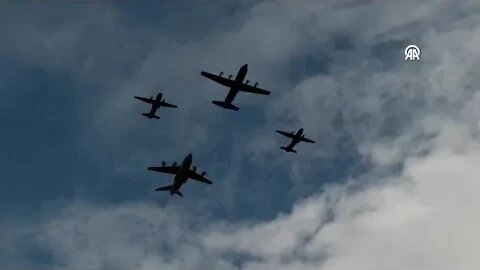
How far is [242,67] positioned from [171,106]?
1126 inches

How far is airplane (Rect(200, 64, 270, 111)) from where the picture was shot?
12681cm

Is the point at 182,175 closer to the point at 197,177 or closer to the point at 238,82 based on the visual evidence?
the point at 197,177

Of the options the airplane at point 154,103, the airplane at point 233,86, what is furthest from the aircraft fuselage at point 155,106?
the airplane at point 233,86

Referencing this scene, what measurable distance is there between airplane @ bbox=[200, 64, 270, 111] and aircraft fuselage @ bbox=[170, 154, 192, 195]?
11.9 meters

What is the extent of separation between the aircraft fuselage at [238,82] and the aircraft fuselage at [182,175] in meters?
12.7

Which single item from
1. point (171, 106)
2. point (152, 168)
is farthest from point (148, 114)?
point (152, 168)

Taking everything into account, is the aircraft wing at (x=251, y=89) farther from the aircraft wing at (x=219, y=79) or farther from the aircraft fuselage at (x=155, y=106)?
the aircraft fuselage at (x=155, y=106)

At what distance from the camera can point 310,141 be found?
468 ft

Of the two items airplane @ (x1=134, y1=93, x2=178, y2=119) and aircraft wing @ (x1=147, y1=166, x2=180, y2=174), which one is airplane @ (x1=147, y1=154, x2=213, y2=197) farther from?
airplane @ (x1=134, y1=93, x2=178, y2=119)

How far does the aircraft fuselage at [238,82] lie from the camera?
12625 centimetres

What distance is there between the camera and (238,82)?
129 meters

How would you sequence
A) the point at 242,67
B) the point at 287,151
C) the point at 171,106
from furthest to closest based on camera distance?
the point at 171,106 → the point at 287,151 → the point at 242,67

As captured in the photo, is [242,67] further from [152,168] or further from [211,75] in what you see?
[152,168]

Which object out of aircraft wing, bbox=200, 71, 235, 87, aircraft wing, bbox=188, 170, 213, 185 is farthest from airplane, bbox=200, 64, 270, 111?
aircraft wing, bbox=188, 170, 213, 185
